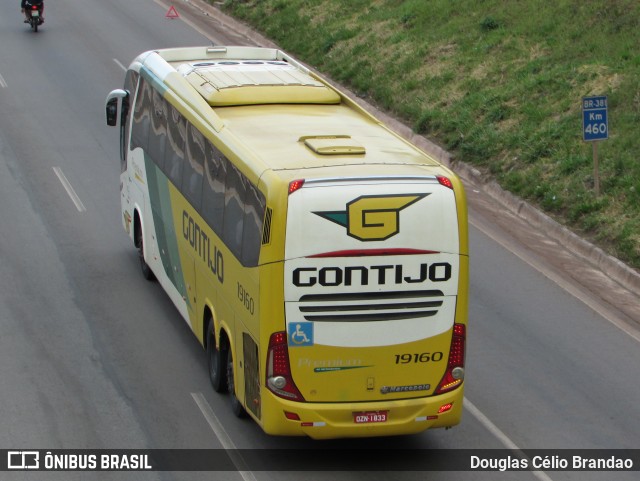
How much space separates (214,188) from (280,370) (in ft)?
9.49

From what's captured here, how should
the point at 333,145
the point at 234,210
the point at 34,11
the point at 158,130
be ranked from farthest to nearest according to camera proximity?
the point at 34,11
the point at 158,130
the point at 234,210
the point at 333,145

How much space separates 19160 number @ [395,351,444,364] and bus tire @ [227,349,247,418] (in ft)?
7.45

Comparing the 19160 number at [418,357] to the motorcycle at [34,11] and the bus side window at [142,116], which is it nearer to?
the bus side window at [142,116]

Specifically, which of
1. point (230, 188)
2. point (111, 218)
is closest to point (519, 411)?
point (230, 188)

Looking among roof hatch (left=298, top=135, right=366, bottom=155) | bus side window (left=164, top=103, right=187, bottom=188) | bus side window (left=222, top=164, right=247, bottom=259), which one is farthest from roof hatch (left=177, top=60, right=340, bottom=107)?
roof hatch (left=298, top=135, right=366, bottom=155)

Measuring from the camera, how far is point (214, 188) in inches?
566

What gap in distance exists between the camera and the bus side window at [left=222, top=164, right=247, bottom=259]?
43.3ft

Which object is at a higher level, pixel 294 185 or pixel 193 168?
pixel 294 185

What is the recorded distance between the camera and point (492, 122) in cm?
2548

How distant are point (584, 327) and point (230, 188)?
6.30 meters

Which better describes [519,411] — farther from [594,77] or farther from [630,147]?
[594,77]

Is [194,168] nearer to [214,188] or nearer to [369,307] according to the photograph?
[214,188]

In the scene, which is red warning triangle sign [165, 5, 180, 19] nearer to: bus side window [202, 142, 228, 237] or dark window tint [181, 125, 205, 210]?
dark window tint [181, 125, 205, 210]

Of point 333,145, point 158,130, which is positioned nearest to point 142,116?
point 158,130
